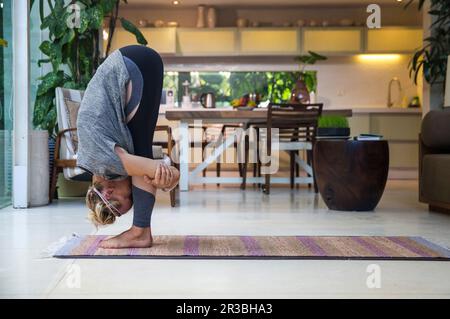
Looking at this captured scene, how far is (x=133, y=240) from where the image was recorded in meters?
2.69

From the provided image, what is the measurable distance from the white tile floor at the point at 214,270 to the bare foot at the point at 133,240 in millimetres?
263

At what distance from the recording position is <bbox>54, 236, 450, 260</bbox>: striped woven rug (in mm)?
2547

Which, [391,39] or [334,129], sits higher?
[391,39]

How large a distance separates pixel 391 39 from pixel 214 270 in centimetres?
750

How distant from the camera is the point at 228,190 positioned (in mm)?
6453

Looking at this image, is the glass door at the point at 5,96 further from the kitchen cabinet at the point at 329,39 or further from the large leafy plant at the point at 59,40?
the kitchen cabinet at the point at 329,39

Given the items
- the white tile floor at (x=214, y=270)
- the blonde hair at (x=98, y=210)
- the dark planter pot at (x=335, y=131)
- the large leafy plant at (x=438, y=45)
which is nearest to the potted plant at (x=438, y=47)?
the large leafy plant at (x=438, y=45)

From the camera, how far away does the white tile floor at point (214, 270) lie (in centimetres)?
194

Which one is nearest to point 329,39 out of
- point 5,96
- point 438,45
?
point 438,45

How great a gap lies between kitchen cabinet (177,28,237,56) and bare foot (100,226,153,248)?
6.60m

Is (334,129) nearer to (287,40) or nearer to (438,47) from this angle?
(438,47)

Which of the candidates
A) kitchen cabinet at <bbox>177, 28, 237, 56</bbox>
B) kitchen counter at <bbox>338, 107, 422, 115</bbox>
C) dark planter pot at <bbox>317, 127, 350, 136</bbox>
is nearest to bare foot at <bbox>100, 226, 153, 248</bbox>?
dark planter pot at <bbox>317, 127, 350, 136</bbox>
